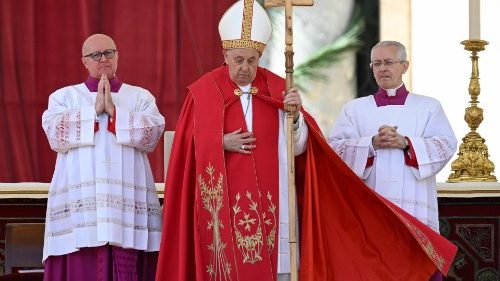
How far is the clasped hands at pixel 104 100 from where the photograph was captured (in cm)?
714

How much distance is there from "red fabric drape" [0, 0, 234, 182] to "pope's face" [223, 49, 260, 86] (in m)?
3.28

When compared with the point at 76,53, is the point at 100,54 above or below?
below

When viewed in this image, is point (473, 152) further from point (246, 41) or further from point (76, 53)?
point (76, 53)

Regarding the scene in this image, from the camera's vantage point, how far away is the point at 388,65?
7465 mm

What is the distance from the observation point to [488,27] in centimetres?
1030

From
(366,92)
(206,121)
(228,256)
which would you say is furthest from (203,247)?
(366,92)

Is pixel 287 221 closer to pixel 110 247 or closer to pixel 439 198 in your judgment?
pixel 110 247

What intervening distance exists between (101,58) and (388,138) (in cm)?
154

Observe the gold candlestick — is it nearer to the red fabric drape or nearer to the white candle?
the white candle

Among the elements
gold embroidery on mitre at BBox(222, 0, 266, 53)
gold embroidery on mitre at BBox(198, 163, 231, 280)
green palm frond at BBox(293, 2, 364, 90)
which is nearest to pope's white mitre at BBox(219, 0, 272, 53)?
gold embroidery on mitre at BBox(222, 0, 266, 53)

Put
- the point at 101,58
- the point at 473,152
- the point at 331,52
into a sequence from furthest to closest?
the point at 331,52 → the point at 473,152 → the point at 101,58

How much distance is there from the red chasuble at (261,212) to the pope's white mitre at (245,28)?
230 mm

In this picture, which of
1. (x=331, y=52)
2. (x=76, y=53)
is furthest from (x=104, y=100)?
(x=331, y=52)

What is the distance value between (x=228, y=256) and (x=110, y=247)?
2.45 ft
